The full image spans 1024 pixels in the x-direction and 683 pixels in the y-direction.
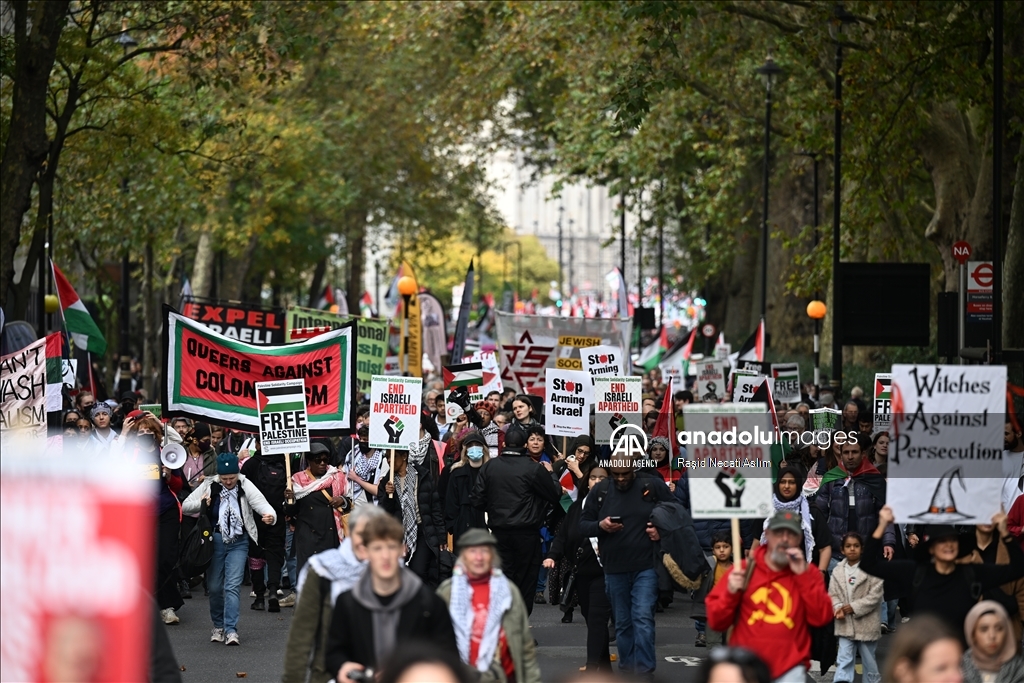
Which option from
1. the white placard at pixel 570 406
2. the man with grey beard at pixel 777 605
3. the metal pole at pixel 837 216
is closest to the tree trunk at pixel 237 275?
the metal pole at pixel 837 216

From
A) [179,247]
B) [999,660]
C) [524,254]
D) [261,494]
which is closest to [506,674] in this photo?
[999,660]

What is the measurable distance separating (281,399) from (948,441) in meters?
5.97

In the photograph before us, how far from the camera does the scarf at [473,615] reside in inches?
285

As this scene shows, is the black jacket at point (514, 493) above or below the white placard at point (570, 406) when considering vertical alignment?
below

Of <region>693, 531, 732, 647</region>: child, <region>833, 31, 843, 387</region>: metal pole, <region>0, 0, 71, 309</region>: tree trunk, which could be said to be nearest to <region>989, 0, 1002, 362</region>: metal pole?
<region>833, 31, 843, 387</region>: metal pole

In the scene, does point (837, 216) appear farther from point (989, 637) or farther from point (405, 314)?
point (989, 637)

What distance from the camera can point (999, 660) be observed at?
24.9 feet

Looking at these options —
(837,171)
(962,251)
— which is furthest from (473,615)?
(837,171)

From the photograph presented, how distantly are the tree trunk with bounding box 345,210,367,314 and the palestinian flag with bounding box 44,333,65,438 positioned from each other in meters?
33.6

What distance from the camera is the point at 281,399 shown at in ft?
43.0

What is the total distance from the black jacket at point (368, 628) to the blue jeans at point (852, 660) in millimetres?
4399

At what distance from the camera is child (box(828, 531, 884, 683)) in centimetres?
1043

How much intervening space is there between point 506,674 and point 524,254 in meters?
147

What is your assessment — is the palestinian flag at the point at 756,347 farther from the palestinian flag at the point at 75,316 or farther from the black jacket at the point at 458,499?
the black jacket at the point at 458,499
